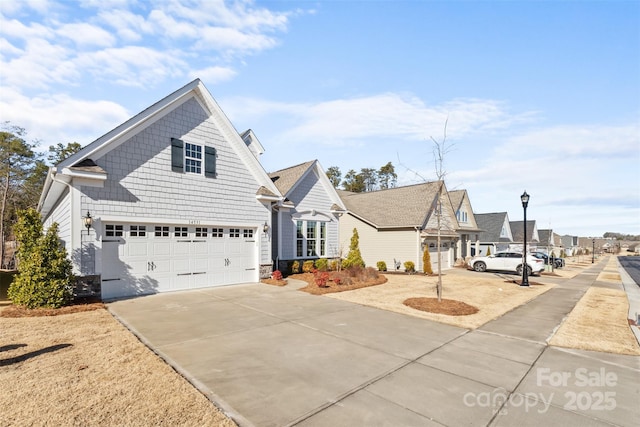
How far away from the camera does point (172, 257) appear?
1264 cm

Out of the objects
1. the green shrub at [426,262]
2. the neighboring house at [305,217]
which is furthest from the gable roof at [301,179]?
the green shrub at [426,262]

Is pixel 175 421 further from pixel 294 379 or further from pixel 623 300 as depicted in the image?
pixel 623 300

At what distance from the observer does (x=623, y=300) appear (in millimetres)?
13234

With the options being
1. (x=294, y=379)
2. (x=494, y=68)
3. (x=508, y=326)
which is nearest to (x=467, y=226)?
(x=494, y=68)

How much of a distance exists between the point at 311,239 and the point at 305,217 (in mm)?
1461

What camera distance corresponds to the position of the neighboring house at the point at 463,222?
30.1 metres

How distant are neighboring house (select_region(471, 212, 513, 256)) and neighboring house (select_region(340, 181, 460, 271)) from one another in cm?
1376

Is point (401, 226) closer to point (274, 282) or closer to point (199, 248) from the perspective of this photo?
point (274, 282)

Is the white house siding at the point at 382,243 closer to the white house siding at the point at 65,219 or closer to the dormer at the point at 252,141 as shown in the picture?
the dormer at the point at 252,141

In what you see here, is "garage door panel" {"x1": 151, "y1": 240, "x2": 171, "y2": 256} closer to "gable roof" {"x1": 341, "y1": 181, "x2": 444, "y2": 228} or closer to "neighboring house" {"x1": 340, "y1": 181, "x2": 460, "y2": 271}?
"neighboring house" {"x1": 340, "y1": 181, "x2": 460, "y2": 271}

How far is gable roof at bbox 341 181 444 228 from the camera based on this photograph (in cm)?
2273

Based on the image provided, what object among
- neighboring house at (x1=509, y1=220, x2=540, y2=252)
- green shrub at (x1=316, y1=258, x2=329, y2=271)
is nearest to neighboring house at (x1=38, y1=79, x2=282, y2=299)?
green shrub at (x1=316, y1=258, x2=329, y2=271)

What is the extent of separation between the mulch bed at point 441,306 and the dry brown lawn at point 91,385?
7.95 meters

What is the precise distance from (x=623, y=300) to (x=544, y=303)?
13.4 ft
